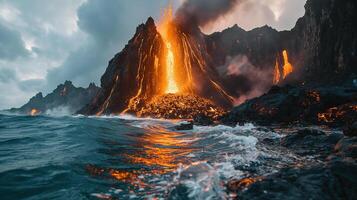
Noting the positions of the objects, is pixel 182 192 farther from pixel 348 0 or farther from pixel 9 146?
pixel 348 0

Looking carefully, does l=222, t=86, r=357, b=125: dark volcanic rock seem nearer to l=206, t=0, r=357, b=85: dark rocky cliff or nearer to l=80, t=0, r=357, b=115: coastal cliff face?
l=80, t=0, r=357, b=115: coastal cliff face

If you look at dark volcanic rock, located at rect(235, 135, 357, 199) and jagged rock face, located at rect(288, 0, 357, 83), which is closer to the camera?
dark volcanic rock, located at rect(235, 135, 357, 199)

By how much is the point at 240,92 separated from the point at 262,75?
54.4 feet

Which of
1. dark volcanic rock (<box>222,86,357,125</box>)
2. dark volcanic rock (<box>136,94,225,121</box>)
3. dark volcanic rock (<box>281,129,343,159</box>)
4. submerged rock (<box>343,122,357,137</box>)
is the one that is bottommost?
dark volcanic rock (<box>281,129,343,159</box>)

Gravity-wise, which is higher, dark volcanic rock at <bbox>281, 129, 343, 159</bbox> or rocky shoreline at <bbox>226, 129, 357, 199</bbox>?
dark volcanic rock at <bbox>281, 129, 343, 159</bbox>

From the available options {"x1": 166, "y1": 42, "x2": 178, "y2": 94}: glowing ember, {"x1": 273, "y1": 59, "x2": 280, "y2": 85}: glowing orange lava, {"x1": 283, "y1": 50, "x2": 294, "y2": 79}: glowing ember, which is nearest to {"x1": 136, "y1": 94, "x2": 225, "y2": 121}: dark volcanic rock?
{"x1": 166, "y1": 42, "x2": 178, "y2": 94}: glowing ember

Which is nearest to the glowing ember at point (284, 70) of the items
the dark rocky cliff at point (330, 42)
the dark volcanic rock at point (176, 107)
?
the dark rocky cliff at point (330, 42)

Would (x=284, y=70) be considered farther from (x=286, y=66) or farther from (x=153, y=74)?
(x=153, y=74)

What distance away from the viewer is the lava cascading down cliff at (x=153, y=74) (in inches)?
5089

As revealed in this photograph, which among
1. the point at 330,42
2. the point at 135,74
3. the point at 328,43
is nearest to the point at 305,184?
the point at 330,42

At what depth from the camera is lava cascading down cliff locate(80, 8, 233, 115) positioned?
129250mm

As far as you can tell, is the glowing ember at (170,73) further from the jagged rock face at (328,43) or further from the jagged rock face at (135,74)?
the jagged rock face at (328,43)

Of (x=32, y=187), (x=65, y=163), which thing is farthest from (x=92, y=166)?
(x=32, y=187)

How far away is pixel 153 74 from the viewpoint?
136125mm
